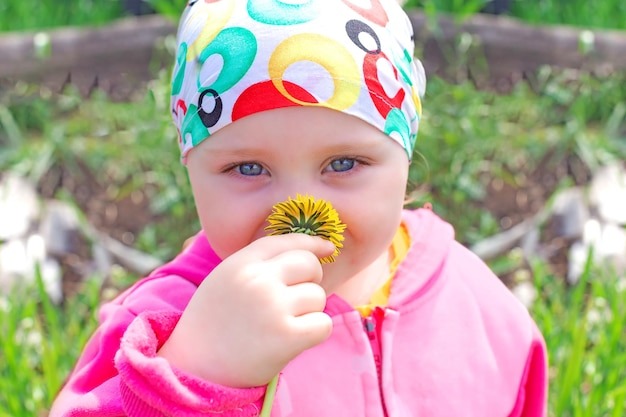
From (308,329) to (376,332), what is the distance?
1.11 ft

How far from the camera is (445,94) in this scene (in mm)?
3020

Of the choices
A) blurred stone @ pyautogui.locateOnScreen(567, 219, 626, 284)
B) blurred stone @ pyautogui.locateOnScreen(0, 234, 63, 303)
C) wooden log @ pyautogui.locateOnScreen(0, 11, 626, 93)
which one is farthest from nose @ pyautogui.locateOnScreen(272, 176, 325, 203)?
wooden log @ pyautogui.locateOnScreen(0, 11, 626, 93)

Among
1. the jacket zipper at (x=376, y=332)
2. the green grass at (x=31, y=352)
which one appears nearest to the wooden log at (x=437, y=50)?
the green grass at (x=31, y=352)

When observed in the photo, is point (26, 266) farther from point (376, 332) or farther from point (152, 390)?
point (152, 390)

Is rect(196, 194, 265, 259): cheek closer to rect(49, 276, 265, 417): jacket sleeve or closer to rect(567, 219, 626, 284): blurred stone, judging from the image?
rect(49, 276, 265, 417): jacket sleeve

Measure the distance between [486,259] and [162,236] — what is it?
40.1 inches

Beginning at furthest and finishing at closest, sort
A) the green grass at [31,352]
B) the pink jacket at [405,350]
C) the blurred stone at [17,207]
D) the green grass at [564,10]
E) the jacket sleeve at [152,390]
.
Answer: the green grass at [564,10] → the blurred stone at [17,207] → the green grass at [31,352] → the pink jacket at [405,350] → the jacket sleeve at [152,390]


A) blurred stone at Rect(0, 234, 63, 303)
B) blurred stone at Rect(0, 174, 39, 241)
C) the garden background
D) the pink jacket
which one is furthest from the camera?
blurred stone at Rect(0, 174, 39, 241)

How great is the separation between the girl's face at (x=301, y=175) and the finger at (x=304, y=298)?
14 centimetres

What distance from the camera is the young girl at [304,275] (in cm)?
103

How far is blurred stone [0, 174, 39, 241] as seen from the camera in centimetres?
276

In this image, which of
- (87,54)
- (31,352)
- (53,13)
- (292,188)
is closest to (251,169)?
(292,188)

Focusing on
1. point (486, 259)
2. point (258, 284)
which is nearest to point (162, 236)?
point (486, 259)

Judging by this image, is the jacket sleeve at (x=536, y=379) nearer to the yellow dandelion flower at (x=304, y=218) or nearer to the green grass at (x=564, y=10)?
the yellow dandelion flower at (x=304, y=218)
